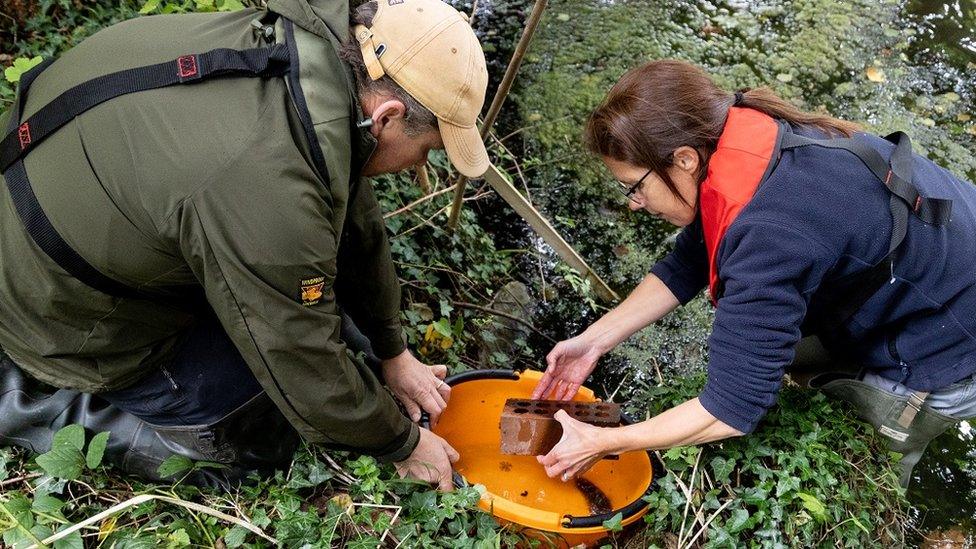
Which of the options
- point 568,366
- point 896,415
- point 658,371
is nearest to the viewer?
point 896,415

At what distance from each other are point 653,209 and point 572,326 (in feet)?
5.05

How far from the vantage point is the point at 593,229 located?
412 centimetres

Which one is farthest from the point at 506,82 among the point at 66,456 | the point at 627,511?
the point at 66,456

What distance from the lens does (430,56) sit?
1823mm

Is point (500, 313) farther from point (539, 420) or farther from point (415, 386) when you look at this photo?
point (539, 420)

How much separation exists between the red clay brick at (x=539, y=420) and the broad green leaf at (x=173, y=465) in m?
1.01

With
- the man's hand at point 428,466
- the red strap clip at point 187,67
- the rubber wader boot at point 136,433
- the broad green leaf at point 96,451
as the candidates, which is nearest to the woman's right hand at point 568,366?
the man's hand at point 428,466

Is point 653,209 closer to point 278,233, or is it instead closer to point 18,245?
point 278,233

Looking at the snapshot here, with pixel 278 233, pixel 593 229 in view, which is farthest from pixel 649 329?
pixel 278 233

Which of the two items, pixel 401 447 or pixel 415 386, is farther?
pixel 415 386

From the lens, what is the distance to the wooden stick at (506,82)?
8.49 ft

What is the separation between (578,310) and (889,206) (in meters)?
1.93

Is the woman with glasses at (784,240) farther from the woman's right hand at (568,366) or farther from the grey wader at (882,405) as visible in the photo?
the woman's right hand at (568,366)

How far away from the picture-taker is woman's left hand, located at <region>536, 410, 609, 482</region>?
2256 mm
